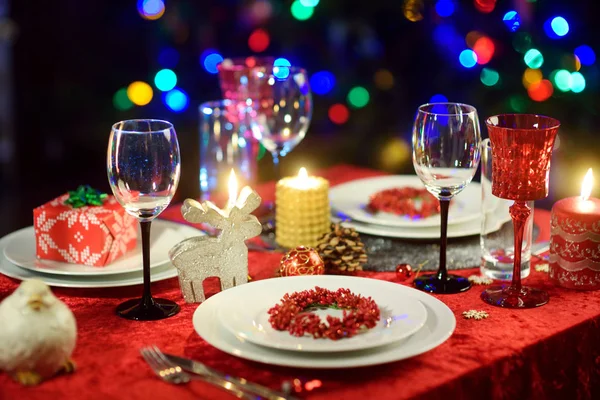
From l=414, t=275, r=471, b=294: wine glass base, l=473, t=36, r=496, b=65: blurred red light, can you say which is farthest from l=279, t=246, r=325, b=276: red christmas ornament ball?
l=473, t=36, r=496, b=65: blurred red light

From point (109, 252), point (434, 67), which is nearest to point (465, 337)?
point (109, 252)

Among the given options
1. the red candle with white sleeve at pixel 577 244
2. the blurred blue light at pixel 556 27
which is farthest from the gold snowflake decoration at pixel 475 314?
the blurred blue light at pixel 556 27

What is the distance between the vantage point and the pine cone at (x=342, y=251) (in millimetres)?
1464

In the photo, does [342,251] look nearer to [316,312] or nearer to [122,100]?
[316,312]

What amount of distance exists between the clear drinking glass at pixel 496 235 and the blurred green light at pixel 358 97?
312 centimetres

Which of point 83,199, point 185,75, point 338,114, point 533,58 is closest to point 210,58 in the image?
point 185,75

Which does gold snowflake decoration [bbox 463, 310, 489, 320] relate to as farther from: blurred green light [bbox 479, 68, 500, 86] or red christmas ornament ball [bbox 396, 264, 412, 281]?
blurred green light [bbox 479, 68, 500, 86]

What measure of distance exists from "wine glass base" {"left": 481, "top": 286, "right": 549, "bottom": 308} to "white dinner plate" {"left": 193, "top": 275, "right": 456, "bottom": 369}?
154 mm

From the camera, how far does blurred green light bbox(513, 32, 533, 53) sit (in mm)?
3496

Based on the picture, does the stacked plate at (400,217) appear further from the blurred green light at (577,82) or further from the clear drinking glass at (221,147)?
the blurred green light at (577,82)

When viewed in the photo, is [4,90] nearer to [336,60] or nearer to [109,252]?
[336,60]

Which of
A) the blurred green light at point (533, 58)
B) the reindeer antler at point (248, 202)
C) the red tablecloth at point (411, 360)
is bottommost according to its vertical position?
the red tablecloth at point (411, 360)

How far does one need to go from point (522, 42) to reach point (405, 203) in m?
2.10

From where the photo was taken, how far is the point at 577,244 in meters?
1.38
